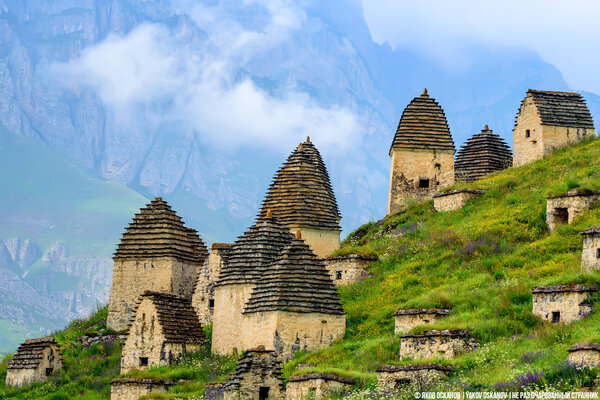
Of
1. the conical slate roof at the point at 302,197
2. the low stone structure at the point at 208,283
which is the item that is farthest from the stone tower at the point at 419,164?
the low stone structure at the point at 208,283

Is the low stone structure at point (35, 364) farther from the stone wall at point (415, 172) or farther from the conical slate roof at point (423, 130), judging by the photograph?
the conical slate roof at point (423, 130)

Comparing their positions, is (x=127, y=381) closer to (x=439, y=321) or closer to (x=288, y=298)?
(x=288, y=298)

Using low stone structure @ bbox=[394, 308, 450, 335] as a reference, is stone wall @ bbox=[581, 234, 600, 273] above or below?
above

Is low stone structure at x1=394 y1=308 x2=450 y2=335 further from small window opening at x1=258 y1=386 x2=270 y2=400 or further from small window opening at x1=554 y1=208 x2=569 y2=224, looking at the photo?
small window opening at x1=554 y1=208 x2=569 y2=224

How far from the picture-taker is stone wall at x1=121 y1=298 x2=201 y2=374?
147ft

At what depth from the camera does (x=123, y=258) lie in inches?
2105

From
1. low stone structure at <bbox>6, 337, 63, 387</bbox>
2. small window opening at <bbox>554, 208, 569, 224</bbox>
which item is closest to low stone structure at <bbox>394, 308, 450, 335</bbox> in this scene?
small window opening at <bbox>554, 208, 569, 224</bbox>

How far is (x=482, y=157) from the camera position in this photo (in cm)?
6900

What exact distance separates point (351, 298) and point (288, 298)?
6319mm

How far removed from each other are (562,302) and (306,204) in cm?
2047

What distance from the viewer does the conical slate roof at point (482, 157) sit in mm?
67875

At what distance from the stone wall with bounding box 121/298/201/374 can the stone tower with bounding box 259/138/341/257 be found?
366 inches

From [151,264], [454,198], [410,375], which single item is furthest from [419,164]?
[410,375]

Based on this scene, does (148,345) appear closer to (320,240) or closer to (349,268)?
(349,268)
